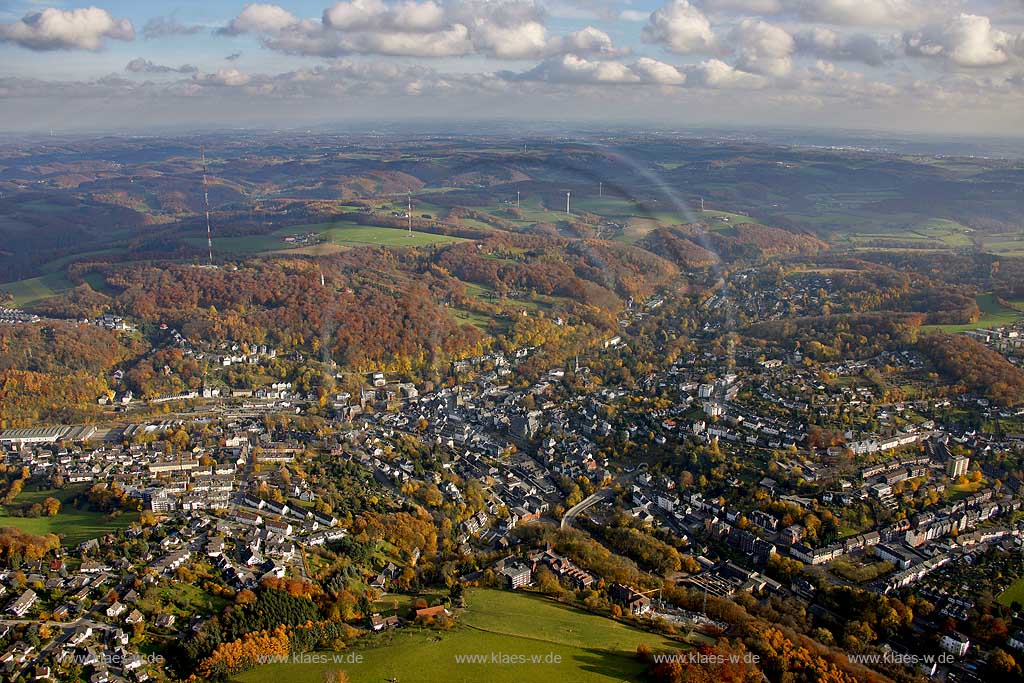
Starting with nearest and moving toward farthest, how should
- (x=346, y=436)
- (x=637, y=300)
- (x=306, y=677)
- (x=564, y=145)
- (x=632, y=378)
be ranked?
(x=306, y=677)
(x=346, y=436)
(x=632, y=378)
(x=637, y=300)
(x=564, y=145)

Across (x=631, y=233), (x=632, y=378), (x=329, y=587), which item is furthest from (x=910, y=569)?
(x=631, y=233)

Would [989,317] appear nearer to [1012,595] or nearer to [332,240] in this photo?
[1012,595]

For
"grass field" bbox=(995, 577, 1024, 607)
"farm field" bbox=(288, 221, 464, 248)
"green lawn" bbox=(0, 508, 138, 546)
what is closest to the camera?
"grass field" bbox=(995, 577, 1024, 607)

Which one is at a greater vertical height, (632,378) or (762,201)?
(762,201)

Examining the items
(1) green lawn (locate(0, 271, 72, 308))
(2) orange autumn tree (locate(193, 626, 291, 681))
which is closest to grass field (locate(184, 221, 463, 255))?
(1) green lawn (locate(0, 271, 72, 308))

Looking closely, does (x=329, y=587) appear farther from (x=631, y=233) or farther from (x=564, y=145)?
(x=564, y=145)

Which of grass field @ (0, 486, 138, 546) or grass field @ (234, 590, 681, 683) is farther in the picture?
grass field @ (0, 486, 138, 546)

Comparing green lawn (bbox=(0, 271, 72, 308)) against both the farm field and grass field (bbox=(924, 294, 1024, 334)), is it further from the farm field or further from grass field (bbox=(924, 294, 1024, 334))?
grass field (bbox=(924, 294, 1024, 334))
